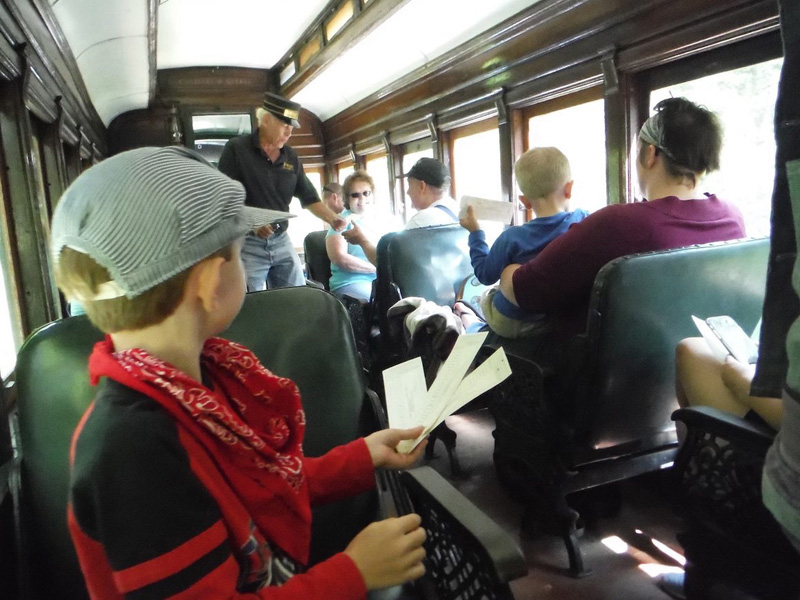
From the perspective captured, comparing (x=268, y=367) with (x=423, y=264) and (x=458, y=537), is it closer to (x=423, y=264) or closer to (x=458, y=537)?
(x=458, y=537)

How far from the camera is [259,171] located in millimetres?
3172

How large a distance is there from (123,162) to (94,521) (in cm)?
44

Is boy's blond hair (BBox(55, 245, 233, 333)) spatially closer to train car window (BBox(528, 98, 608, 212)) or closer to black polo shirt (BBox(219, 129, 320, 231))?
black polo shirt (BBox(219, 129, 320, 231))

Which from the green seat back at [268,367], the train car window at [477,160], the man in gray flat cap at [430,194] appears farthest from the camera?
the train car window at [477,160]

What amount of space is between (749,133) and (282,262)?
239 cm

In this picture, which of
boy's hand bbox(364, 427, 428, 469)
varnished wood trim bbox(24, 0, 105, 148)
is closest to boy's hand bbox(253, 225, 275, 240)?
varnished wood trim bbox(24, 0, 105, 148)

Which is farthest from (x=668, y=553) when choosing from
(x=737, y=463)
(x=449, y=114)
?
(x=449, y=114)

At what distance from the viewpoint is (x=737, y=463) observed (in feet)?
3.83

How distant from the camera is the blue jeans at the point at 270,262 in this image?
3086 millimetres

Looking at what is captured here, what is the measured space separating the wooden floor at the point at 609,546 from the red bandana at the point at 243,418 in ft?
3.19

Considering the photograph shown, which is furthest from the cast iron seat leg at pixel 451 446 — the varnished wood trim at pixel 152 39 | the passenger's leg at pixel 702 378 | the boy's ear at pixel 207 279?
the varnished wood trim at pixel 152 39

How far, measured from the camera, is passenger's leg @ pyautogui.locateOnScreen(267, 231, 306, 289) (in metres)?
3.17

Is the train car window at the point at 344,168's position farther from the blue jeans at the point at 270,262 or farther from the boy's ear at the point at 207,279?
the boy's ear at the point at 207,279

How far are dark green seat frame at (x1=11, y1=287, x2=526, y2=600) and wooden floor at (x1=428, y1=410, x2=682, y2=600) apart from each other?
732 millimetres
